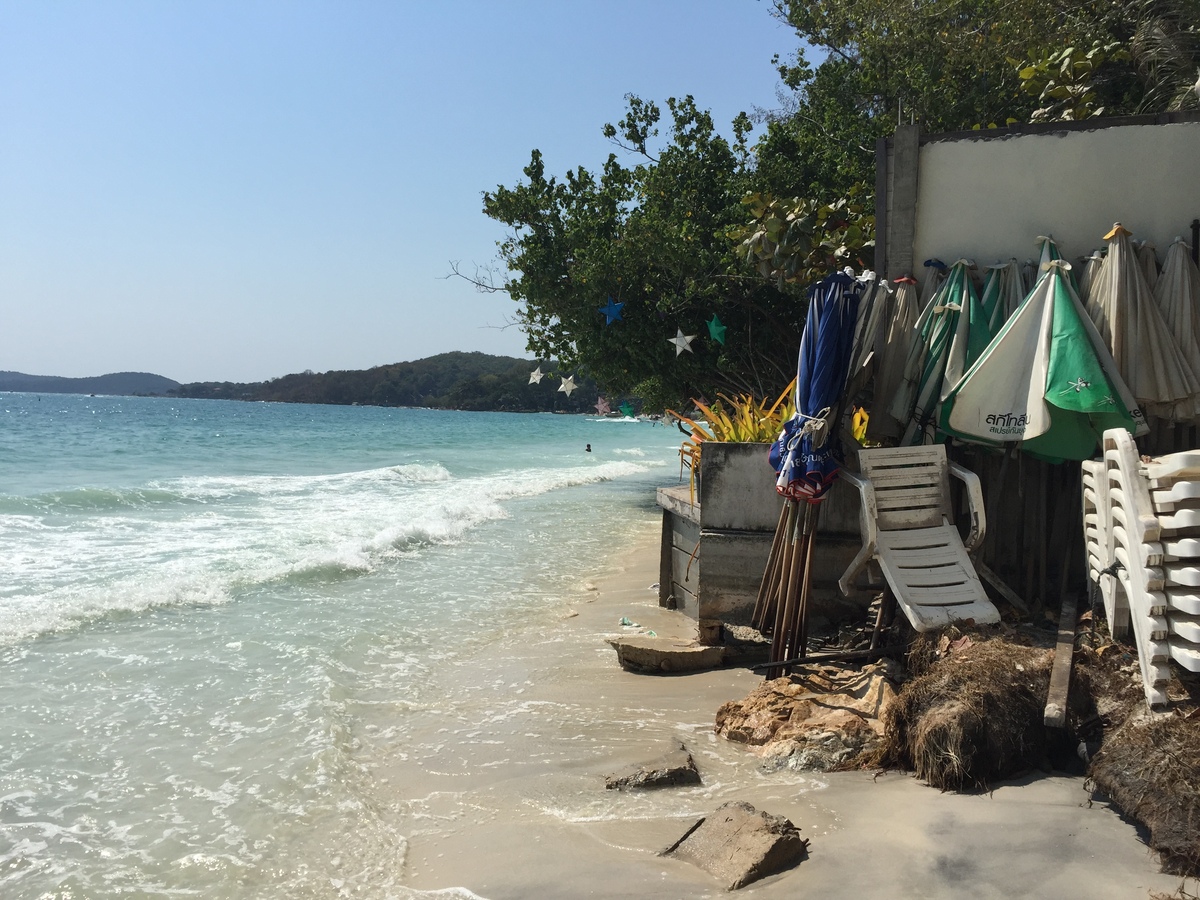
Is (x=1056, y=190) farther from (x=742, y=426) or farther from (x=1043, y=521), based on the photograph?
(x=742, y=426)

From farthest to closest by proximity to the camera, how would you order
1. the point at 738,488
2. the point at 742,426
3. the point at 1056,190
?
the point at 742,426 < the point at 738,488 < the point at 1056,190

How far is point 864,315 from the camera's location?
21.9 feet

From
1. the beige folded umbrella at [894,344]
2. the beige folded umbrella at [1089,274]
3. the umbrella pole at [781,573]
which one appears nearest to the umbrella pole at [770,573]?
the umbrella pole at [781,573]

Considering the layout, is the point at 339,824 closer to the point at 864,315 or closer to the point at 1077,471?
the point at 864,315

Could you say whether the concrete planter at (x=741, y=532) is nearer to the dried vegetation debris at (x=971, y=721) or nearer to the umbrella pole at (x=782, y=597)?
the umbrella pole at (x=782, y=597)

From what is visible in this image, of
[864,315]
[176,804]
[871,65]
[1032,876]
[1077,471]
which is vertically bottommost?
[176,804]

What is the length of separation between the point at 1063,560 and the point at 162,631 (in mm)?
7163

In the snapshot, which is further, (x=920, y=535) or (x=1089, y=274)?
→ (x=1089, y=274)

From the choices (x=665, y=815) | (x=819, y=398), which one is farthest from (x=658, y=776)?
(x=819, y=398)

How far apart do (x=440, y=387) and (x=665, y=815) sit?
107 m

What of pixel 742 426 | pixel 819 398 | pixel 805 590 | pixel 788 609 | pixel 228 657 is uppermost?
pixel 819 398

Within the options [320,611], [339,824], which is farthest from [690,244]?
[339,824]

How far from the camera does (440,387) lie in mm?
109562

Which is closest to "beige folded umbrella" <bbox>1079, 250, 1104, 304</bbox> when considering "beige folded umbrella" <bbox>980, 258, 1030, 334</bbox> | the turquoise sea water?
"beige folded umbrella" <bbox>980, 258, 1030, 334</bbox>
